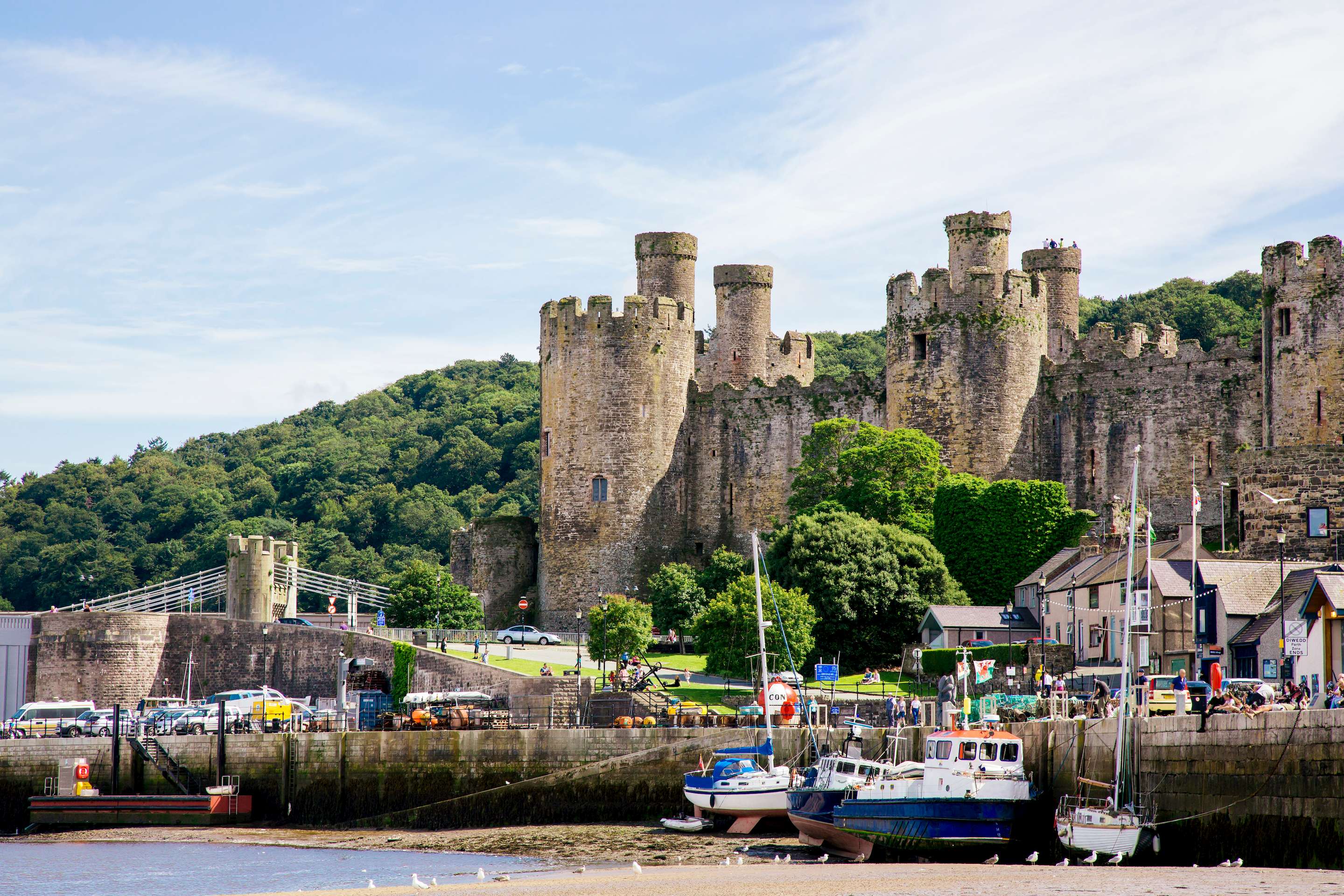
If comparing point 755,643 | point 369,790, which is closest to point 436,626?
point 755,643

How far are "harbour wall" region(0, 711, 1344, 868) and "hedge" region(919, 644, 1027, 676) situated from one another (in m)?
9.53

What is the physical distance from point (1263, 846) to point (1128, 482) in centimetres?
2880

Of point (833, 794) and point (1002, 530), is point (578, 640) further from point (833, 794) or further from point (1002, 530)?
point (833, 794)

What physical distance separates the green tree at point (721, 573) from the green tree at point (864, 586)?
11.8ft

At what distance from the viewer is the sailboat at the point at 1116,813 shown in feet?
75.2

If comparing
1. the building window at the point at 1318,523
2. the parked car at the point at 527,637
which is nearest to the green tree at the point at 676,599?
the parked car at the point at 527,637

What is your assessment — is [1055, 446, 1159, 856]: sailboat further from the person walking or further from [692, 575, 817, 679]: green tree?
[692, 575, 817, 679]: green tree

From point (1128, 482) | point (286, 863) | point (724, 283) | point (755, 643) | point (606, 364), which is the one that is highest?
point (724, 283)

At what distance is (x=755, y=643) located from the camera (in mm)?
42469

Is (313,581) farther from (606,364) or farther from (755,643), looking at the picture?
(755,643)

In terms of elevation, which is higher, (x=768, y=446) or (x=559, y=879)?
(x=768, y=446)

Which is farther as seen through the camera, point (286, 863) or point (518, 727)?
point (518, 727)

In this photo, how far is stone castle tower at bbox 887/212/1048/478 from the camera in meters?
50.4

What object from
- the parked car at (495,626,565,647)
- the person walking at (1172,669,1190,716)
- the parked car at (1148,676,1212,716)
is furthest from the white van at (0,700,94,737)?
the person walking at (1172,669,1190,716)
